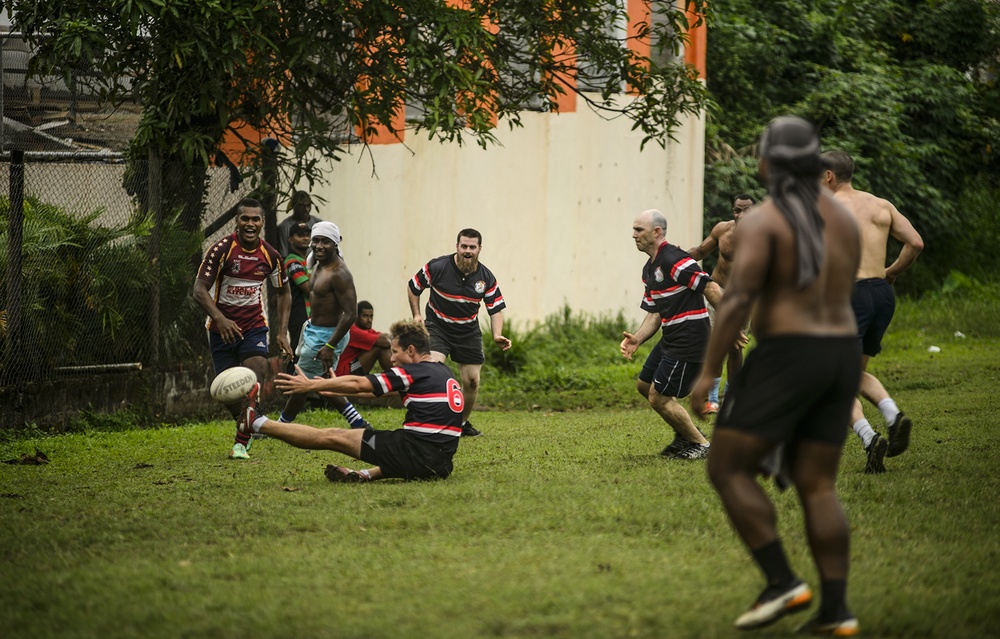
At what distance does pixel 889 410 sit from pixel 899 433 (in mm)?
215

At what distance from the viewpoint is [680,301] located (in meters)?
9.34

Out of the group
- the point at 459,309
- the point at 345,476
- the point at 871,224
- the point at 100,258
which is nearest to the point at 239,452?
the point at 345,476

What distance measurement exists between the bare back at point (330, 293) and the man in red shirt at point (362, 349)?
488 mm

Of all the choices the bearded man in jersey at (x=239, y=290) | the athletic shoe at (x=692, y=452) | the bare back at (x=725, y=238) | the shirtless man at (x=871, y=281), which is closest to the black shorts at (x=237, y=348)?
the bearded man in jersey at (x=239, y=290)

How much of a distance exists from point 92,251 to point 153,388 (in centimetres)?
151

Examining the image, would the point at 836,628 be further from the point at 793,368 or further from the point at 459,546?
the point at 459,546

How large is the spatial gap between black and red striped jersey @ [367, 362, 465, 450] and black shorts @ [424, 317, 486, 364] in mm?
3096

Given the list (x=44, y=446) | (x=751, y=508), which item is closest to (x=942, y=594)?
(x=751, y=508)

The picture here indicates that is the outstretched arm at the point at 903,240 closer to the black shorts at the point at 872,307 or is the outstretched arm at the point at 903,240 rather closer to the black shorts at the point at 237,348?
the black shorts at the point at 872,307

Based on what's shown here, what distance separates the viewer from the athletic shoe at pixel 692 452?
915 centimetres

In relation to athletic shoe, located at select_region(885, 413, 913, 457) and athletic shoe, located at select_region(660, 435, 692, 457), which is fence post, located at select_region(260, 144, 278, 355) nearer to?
athletic shoe, located at select_region(660, 435, 692, 457)

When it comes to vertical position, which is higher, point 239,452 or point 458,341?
point 458,341

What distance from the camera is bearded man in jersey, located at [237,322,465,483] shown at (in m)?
7.99

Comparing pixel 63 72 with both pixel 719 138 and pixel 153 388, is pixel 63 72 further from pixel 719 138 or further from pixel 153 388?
pixel 719 138
